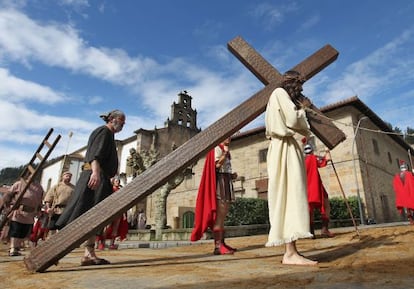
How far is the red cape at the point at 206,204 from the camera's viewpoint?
4078 mm

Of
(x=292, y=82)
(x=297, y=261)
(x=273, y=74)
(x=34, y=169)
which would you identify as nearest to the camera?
(x=297, y=261)

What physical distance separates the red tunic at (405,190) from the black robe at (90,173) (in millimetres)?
8737

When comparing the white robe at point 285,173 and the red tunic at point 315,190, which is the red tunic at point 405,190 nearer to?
the red tunic at point 315,190

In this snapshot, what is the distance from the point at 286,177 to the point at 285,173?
0.04 meters

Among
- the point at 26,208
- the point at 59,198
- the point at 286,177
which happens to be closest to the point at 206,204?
the point at 286,177

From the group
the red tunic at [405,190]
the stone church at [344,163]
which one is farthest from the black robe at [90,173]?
the red tunic at [405,190]

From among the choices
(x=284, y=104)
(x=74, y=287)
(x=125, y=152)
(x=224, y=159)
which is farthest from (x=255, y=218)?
(x=125, y=152)

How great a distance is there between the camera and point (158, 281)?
1854 millimetres

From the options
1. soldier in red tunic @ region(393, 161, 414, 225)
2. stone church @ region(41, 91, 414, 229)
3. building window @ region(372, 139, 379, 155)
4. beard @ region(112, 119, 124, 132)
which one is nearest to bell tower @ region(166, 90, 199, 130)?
stone church @ region(41, 91, 414, 229)

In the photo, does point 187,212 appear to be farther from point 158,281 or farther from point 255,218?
point 158,281

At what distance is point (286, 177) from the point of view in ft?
8.61

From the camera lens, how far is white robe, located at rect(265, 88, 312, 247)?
8.01 feet

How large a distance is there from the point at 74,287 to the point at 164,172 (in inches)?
45.6

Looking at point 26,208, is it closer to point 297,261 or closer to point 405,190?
point 297,261
